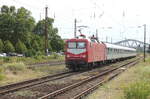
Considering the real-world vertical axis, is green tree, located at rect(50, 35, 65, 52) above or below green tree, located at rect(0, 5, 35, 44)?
below

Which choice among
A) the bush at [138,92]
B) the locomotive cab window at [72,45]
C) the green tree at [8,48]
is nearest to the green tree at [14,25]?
the green tree at [8,48]

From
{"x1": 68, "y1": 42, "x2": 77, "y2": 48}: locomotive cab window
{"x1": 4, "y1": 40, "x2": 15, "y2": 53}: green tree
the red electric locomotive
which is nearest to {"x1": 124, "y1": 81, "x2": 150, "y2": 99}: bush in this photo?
the red electric locomotive

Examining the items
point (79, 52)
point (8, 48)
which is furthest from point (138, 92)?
point (8, 48)

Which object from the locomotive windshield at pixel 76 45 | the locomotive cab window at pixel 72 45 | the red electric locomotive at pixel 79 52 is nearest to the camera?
the red electric locomotive at pixel 79 52

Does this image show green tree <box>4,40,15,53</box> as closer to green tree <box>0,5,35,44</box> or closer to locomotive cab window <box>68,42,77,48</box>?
green tree <box>0,5,35,44</box>

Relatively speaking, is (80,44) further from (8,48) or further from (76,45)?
(8,48)

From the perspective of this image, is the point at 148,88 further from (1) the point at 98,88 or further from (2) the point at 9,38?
(2) the point at 9,38

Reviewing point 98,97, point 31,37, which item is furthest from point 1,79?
point 31,37

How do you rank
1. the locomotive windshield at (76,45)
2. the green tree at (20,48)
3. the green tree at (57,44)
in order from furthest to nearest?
the green tree at (57,44)
the green tree at (20,48)
the locomotive windshield at (76,45)

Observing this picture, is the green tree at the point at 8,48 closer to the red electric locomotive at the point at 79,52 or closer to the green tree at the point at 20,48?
the green tree at the point at 20,48

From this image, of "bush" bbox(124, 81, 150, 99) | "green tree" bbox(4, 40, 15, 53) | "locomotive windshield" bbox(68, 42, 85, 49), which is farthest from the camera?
"green tree" bbox(4, 40, 15, 53)

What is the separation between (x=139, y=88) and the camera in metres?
11.3

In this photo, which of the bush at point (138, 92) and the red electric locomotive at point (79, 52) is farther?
the red electric locomotive at point (79, 52)

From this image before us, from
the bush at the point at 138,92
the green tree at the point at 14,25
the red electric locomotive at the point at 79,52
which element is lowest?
the bush at the point at 138,92
